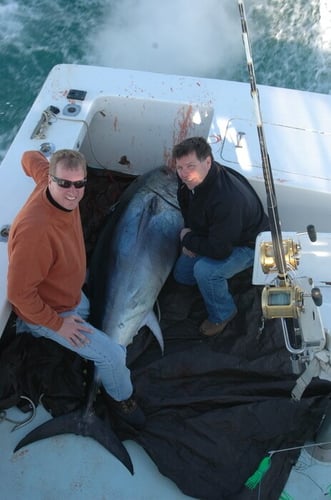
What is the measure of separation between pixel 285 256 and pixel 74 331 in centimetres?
95

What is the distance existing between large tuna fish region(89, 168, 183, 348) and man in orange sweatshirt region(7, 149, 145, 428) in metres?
0.27

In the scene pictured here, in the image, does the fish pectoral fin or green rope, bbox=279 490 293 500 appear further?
the fish pectoral fin

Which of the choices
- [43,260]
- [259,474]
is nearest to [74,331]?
[43,260]

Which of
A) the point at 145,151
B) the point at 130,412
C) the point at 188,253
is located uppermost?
the point at 145,151

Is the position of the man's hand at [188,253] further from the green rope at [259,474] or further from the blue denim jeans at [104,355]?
the green rope at [259,474]

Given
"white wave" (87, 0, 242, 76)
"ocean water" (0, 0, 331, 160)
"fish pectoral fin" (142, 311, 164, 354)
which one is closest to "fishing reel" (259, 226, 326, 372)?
"fish pectoral fin" (142, 311, 164, 354)

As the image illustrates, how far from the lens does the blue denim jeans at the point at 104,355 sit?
231 centimetres

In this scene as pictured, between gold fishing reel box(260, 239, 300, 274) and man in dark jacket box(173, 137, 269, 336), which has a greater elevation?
man in dark jacket box(173, 137, 269, 336)

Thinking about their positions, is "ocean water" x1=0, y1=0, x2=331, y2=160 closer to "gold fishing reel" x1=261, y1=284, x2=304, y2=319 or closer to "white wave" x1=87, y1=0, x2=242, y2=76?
"white wave" x1=87, y1=0, x2=242, y2=76

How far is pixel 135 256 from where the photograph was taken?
2900mm

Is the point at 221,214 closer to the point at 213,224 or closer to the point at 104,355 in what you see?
the point at 213,224

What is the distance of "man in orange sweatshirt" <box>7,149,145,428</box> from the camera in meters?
1.98

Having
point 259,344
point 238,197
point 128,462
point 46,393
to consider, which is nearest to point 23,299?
point 46,393

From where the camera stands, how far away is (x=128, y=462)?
91.5 inches
